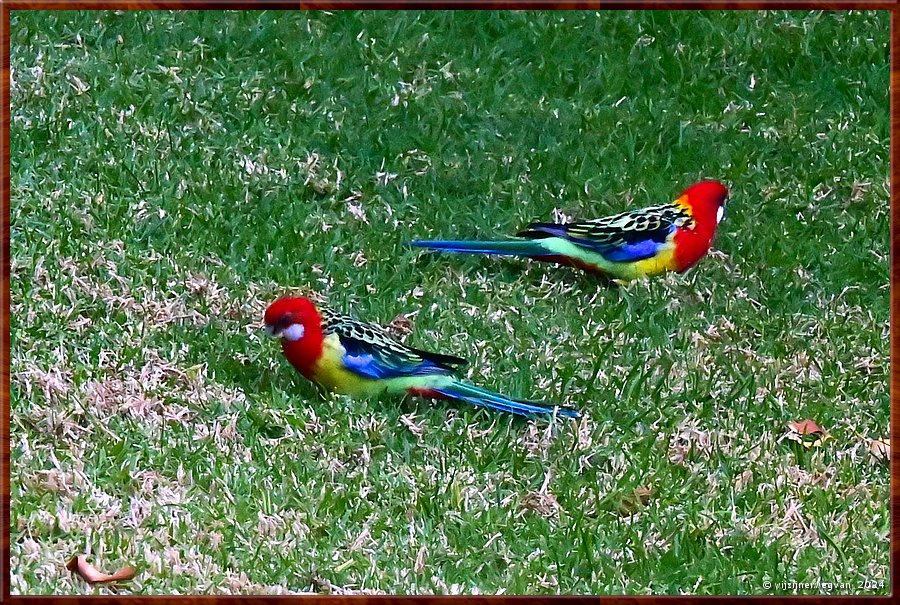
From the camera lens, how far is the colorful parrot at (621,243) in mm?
4746

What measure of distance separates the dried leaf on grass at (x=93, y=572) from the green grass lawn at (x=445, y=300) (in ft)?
0.10

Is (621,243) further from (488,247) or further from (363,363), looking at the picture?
(363,363)

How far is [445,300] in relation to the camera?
4.59 m

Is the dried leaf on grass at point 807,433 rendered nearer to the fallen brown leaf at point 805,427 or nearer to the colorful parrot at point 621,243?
the fallen brown leaf at point 805,427

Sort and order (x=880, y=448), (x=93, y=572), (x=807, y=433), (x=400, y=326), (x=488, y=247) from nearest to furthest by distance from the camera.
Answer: (x=93, y=572) < (x=880, y=448) < (x=807, y=433) < (x=400, y=326) < (x=488, y=247)

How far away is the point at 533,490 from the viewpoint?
12.8ft

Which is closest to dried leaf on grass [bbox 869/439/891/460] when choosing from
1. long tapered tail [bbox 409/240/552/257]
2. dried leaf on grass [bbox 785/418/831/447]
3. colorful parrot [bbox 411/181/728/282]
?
dried leaf on grass [bbox 785/418/831/447]

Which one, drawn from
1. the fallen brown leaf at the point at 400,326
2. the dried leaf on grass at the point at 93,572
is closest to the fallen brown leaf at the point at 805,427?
the fallen brown leaf at the point at 400,326

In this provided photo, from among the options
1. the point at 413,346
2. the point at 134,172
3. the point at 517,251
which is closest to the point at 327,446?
the point at 413,346

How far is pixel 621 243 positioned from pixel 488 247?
481mm

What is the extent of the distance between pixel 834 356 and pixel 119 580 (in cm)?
245

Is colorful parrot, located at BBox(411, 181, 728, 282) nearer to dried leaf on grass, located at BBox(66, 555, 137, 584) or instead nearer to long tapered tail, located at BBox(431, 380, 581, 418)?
long tapered tail, located at BBox(431, 380, 581, 418)

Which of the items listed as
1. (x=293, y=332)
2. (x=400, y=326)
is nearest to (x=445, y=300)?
(x=400, y=326)

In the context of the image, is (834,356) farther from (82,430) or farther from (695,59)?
(82,430)
